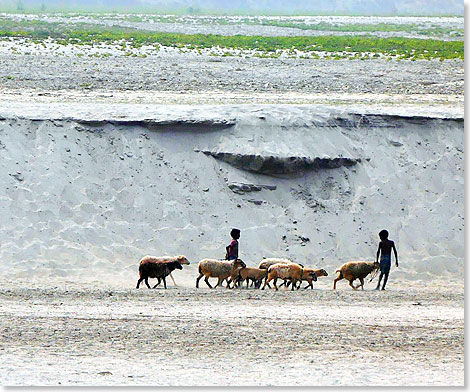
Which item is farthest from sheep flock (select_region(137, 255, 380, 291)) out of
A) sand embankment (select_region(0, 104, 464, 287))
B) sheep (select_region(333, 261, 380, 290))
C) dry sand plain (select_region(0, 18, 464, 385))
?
sand embankment (select_region(0, 104, 464, 287))

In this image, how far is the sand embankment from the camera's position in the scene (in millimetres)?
18719

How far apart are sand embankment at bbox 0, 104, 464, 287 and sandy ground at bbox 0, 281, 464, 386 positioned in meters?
2.40

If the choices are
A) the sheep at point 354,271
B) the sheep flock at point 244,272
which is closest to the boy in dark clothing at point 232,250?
the sheep flock at point 244,272

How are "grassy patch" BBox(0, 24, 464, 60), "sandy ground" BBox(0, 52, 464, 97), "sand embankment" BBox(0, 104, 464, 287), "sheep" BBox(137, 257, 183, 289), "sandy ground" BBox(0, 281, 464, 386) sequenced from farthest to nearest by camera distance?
"grassy patch" BBox(0, 24, 464, 60) < "sandy ground" BBox(0, 52, 464, 97) < "sand embankment" BBox(0, 104, 464, 287) < "sheep" BBox(137, 257, 183, 289) < "sandy ground" BBox(0, 281, 464, 386)

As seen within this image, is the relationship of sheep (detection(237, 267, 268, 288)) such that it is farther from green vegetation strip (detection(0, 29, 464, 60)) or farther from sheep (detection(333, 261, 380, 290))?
green vegetation strip (detection(0, 29, 464, 60))

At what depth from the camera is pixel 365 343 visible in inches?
513

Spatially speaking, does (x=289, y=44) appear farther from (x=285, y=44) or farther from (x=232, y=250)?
(x=232, y=250)

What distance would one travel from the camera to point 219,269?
55.2ft

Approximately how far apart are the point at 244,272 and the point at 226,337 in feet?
12.4

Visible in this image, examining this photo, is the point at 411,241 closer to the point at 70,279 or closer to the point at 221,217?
the point at 221,217

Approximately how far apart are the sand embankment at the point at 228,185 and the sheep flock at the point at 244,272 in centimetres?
111

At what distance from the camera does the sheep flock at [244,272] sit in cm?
1667

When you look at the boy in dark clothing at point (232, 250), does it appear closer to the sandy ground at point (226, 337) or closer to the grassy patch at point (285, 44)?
the sandy ground at point (226, 337)

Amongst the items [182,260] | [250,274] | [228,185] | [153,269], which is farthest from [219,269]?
[228,185]
